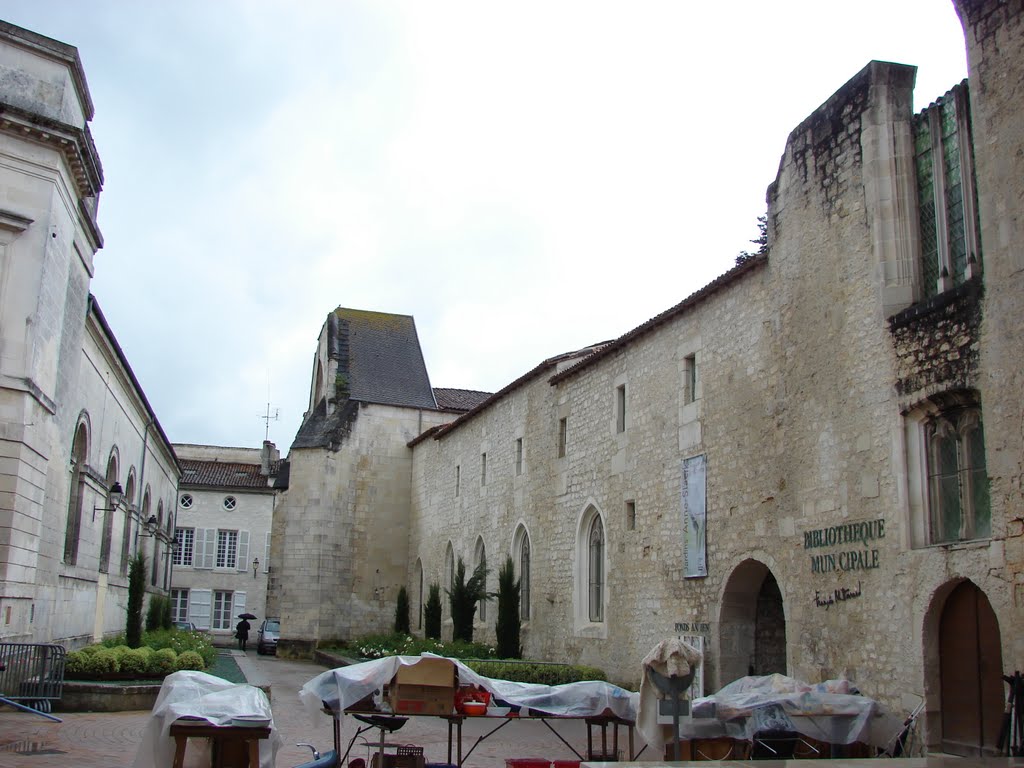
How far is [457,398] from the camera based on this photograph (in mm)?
37750

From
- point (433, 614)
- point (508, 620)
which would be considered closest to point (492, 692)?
point (508, 620)

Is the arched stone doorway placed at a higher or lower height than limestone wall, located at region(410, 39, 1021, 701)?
lower

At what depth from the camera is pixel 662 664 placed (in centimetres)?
931

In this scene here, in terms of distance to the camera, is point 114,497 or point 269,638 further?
point 269,638

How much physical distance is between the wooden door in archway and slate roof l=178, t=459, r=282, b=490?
41267 millimetres

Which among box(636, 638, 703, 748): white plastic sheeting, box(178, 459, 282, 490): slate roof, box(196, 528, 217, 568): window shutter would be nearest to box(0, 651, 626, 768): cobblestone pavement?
box(636, 638, 703, 748): white plastic sheeting

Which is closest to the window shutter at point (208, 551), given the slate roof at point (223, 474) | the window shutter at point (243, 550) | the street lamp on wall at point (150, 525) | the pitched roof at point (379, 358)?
the window shutter at point (243, 550)

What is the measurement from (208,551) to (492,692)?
135ft

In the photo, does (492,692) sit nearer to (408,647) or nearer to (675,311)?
(675,311)

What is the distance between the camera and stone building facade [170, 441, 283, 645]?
155ft

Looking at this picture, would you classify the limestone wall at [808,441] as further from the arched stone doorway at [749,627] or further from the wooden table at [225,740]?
the wooden table at [225,740]

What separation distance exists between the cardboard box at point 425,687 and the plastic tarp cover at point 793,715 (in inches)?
91.1

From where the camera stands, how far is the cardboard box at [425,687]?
9047 mm

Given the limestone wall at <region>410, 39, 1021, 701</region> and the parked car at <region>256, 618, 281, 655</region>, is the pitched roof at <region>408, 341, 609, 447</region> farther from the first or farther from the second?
the parked car at <region>256, 618, 281, 655</region>
